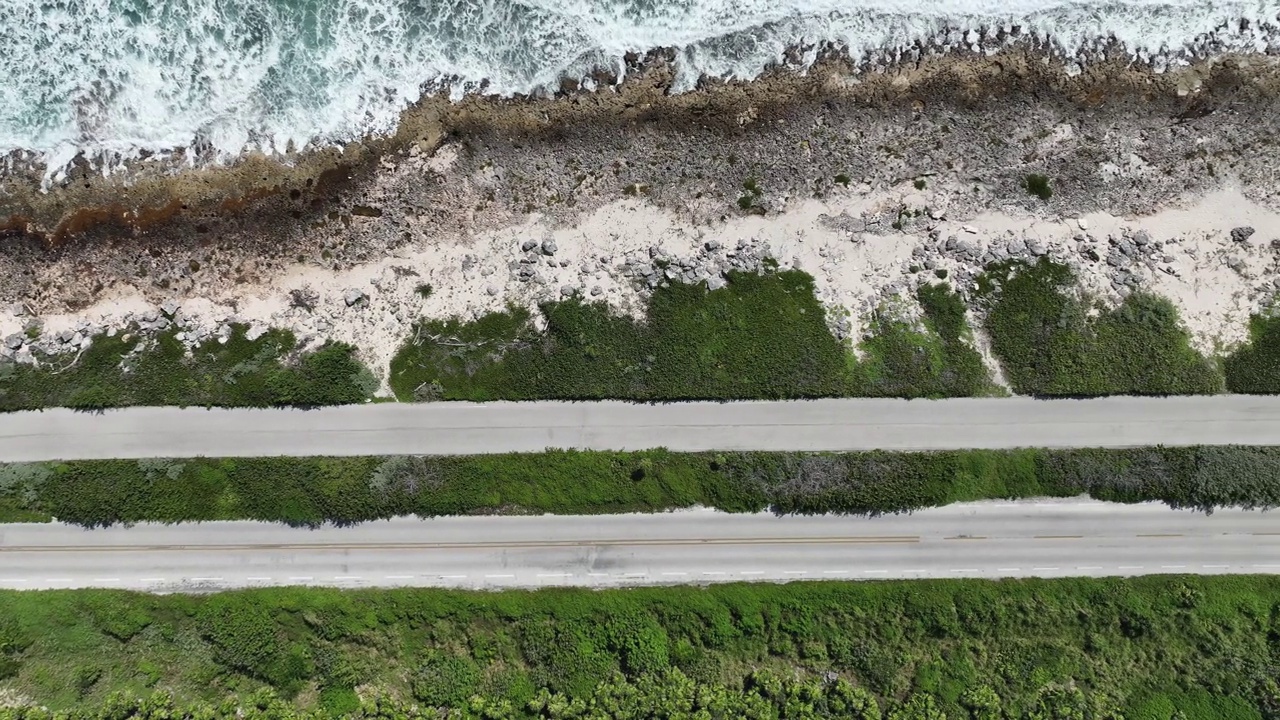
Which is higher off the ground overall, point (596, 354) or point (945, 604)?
point (596, 354)

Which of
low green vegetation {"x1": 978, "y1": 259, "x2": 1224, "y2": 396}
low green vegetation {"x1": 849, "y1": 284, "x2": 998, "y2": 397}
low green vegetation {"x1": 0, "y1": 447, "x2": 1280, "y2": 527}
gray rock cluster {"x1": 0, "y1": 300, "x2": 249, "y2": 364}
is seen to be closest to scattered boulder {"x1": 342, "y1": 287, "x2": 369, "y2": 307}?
gray rock cluster {"x1": 0, "y1": 300, "x2": 249, "y2": 364}

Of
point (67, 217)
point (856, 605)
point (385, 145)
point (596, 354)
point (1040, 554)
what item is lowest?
point (856, 605)

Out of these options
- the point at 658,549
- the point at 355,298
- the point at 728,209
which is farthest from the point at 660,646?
the point at 355,298

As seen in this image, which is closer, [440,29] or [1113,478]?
[1113,478]

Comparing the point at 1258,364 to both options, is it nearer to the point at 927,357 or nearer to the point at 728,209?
the point at 927,357

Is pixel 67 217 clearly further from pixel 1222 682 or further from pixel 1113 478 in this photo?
pixel 1222 682

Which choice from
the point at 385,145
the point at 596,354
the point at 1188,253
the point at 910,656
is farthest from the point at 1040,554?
the point at 385,145
